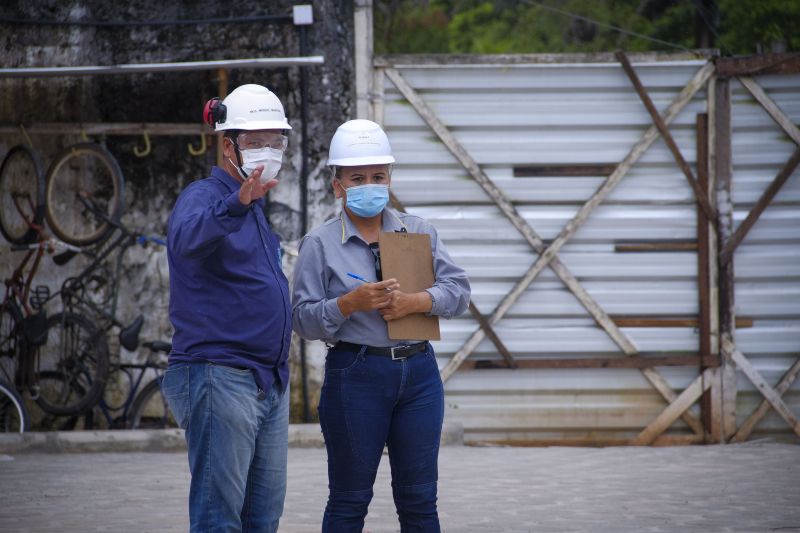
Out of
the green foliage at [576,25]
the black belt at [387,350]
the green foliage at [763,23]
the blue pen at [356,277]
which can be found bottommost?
the black belt at [387,350]

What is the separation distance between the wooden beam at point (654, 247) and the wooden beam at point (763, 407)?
1.32m

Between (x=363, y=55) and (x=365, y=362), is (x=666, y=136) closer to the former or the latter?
(x=363, y=55)

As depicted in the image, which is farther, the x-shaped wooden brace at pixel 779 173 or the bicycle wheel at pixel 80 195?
the bicycle wheel at pixel 80 195

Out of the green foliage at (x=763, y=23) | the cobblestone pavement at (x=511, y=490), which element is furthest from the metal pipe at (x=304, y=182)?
the green foliage at (x=763, y=23)

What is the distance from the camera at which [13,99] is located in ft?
31.9

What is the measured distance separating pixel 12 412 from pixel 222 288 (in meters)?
6.11

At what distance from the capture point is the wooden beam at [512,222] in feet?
31.1

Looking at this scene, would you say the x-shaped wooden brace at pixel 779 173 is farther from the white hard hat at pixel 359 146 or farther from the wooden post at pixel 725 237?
the white hard hat at pixel 359 146

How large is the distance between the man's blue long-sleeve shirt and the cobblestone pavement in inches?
88.3

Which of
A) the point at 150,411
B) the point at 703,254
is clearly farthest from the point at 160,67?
the point at 703,254

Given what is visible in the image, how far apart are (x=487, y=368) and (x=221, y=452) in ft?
18.8

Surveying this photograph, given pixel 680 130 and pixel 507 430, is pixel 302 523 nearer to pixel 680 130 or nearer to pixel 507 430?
pixel 507 430

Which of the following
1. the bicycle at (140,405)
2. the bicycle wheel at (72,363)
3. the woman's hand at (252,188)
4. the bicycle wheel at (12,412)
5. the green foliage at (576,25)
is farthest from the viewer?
the green foliage at (576,25)

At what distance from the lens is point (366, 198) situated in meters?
4.64
